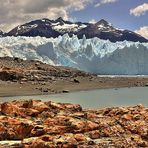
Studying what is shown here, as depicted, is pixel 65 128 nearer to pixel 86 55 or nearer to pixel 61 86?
pixel 61 86

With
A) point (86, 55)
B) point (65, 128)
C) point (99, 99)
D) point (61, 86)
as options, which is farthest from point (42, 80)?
point (65, 128)

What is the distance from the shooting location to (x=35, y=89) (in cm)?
7700

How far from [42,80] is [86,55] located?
44.9 metres

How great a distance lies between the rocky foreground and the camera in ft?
45.6

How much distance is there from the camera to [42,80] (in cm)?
8731

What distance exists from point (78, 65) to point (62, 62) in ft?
16.2

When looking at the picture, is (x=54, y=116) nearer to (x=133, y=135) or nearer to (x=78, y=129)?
(x=78, y=129)

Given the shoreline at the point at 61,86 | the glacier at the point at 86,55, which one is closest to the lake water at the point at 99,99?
the shoreline at the point at 61,86

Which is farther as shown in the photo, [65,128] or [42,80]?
[42,80]

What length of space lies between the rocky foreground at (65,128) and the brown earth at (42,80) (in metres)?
54.4

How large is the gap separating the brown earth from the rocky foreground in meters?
54.4

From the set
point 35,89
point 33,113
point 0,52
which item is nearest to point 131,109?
point 33,113

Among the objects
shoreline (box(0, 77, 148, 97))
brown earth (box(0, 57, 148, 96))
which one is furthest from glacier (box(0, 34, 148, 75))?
shoreline (box(0, 77, 148, 97))

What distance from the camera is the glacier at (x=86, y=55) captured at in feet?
413
